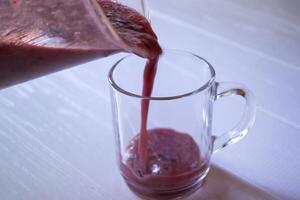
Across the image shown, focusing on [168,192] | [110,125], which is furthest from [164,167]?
[110,125]

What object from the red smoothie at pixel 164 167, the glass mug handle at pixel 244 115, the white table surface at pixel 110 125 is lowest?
the white table surface at pixel 110 125

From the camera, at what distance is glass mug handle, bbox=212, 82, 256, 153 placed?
0.48 meters

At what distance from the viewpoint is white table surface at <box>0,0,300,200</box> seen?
0.51 metres

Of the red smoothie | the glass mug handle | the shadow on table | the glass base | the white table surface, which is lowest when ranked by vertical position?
the white table surface

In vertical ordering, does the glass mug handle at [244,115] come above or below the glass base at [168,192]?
above

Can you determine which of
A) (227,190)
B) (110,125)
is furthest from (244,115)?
(110,125)

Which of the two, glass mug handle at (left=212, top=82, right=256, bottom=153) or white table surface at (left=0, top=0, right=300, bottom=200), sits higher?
glass mug handle at (left=212, top=82, right=256, bottom=153)

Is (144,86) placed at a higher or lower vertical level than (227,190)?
higher

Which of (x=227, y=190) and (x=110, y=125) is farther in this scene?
(x=110, y=125)

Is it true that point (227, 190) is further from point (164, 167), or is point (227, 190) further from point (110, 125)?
point (110, 125)

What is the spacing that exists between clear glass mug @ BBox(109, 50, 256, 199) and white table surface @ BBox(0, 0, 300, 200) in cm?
3

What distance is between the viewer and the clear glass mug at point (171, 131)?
1.56 ft

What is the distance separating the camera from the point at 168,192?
18.9 inches

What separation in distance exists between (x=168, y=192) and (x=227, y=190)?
66 millimetres
